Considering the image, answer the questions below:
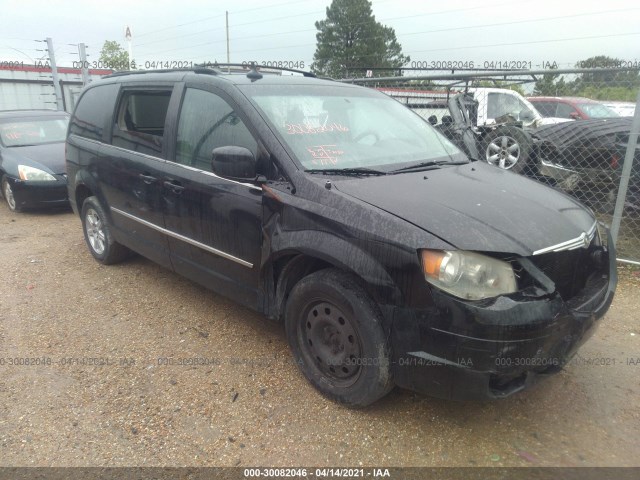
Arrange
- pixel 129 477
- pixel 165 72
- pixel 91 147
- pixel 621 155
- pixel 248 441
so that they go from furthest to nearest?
pixel 621 155, pixel 91 147, pixel 165 72, pixel 248 441, pixel 129 477

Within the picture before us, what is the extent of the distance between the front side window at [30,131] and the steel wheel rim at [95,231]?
374 cm

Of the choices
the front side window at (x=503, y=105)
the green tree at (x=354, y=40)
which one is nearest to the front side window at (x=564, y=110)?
the front side window at (x=503, y=105)

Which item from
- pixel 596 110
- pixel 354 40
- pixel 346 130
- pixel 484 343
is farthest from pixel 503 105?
pixel 354 40

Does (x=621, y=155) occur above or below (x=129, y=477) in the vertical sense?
above

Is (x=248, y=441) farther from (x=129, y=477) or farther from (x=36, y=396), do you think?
(x=36, y=396)

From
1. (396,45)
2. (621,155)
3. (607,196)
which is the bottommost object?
(607,196)

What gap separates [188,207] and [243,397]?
136 cm

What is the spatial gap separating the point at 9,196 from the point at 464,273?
750 centimetres

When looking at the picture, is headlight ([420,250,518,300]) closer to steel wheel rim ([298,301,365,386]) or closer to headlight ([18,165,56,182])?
steel wheel rim ([298,301,365,386])

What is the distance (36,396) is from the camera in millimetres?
2855

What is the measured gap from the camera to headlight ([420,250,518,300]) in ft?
7.09

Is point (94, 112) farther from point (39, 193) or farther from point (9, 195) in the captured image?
point (9, 195)

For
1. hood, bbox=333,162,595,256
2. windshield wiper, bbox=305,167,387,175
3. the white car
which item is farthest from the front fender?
the white car

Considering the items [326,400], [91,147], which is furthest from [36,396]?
[91,147]
